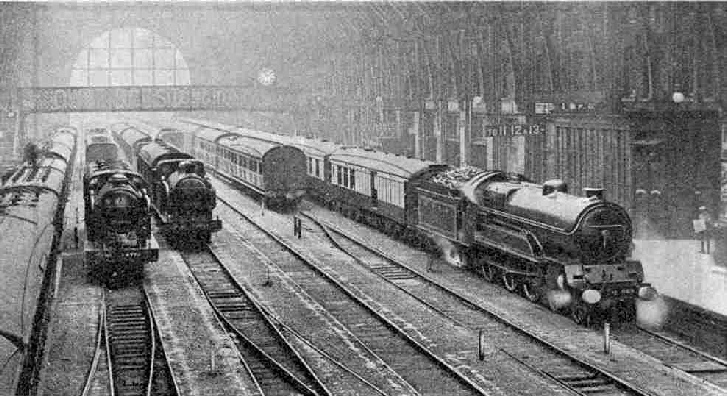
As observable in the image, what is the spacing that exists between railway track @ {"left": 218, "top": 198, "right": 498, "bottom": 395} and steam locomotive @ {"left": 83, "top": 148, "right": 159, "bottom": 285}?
13.6 feet

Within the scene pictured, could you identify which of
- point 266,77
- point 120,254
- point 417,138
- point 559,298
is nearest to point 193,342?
point 120,254

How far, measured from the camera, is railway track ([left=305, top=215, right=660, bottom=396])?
1551 cm

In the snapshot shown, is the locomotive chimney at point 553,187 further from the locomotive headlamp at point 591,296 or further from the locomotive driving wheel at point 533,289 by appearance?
the locomotive headlamp at point 591,296

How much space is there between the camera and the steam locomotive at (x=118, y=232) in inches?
919

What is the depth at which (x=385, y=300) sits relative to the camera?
2203 cm

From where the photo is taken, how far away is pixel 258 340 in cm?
1850

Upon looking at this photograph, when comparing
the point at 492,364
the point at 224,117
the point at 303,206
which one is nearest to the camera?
the point at 492,364

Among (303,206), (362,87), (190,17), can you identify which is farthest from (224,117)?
(303,206)

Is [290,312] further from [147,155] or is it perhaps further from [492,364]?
[147,155]

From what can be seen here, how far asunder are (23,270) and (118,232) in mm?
10348

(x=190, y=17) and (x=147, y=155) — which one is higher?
(x=190, y=17)

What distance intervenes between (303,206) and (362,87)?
19.3 meters

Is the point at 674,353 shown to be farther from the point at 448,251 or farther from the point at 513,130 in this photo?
the point at 513,130

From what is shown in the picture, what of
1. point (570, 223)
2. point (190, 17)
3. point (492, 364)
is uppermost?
point (190, 17)
